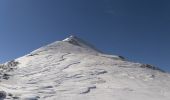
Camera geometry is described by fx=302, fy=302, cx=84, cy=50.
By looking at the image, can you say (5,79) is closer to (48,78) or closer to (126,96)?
(48,78)

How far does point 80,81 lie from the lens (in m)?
21.4

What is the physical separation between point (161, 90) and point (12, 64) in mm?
16640

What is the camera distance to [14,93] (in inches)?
685

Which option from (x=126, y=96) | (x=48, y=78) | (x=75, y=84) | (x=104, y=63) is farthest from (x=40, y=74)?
(x=126, y=96)

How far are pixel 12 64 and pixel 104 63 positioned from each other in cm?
936

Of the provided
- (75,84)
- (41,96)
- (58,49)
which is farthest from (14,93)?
(58,49)

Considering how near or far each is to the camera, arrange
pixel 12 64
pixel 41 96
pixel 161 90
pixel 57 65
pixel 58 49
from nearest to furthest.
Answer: pixel 41 96, pixel 161 90, pixel 57 65, pixel 12 64, pixel 58 49

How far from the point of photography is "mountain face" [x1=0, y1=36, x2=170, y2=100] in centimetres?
1738

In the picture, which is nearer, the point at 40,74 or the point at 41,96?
the point at 41,96

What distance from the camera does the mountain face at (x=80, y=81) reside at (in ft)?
57.0

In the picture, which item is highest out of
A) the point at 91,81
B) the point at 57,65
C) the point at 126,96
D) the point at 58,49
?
the point at 58,49

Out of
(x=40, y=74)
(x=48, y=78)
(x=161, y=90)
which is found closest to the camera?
(x=161, y=90)

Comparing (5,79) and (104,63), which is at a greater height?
(104,63)

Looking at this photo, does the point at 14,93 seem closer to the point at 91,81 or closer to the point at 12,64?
the point at 91,81
